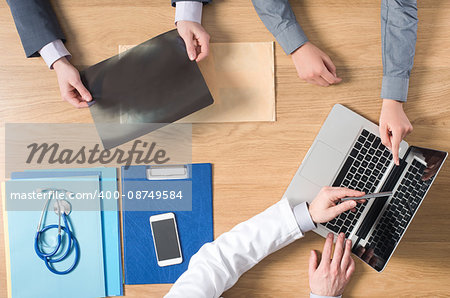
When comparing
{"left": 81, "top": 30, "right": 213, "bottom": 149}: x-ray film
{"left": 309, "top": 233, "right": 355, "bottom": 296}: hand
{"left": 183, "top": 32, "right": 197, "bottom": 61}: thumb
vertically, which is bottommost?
{"left": 309, "top": 233, "right": 355, "bottom": 296}: hand

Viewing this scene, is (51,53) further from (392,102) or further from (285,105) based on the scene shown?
(392,102)

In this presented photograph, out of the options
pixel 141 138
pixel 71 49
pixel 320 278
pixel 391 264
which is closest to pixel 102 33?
pixel 71 49

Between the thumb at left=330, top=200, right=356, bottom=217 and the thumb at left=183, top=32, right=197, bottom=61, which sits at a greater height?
the thumb at left=183, top=32, right=197, bottom=61

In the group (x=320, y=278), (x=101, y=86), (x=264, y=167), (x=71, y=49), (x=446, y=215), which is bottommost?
(x=320, y=278)

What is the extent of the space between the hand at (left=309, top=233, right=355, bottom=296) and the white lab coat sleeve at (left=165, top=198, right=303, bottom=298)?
0.32 feet

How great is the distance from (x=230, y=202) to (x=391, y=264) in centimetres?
43

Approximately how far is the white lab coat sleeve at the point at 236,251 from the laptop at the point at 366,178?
78mm

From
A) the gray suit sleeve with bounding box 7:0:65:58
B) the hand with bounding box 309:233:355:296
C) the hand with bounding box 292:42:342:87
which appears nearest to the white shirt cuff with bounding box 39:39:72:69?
the gray suit sleeve with bounding box 7:0:65:58

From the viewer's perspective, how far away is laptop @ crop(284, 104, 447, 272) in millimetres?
908

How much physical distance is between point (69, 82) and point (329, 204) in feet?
2.20

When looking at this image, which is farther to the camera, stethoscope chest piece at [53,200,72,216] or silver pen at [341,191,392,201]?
stethoscope chest piece at [53,200,72,216]

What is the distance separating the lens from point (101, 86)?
3.03 feet

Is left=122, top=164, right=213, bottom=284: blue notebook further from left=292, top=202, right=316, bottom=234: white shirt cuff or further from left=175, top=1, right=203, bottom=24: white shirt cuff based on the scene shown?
left=175, top=1, right=203, bottom=24: white shirt cuff

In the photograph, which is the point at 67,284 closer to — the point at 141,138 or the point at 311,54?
the point at 141,138
